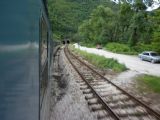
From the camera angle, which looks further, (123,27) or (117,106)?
(123,27)

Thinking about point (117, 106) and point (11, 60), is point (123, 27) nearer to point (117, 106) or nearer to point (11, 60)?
point (117, 106)

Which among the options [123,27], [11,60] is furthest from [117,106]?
[123,27]

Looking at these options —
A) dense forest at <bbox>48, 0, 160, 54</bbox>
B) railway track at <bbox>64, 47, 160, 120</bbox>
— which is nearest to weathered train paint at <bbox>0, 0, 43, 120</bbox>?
railway track at <bbox>64, 47, 160, 120</bbox>

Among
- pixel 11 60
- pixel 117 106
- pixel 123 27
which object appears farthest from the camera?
pixel 123 27

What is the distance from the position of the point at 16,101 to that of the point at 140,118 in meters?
7.80

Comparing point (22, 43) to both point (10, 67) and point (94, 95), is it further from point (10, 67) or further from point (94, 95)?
point (94, 95)

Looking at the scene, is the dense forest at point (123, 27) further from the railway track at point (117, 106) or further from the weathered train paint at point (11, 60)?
the weathered train paint at point (11, 60)

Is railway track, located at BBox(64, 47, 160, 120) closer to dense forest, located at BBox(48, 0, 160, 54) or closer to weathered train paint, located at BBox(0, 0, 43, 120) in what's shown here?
weathered train paint, located at BBox(0, 0, 43, 120)

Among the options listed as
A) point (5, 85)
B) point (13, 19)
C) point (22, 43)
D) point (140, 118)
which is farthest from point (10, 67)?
point (140, 118)

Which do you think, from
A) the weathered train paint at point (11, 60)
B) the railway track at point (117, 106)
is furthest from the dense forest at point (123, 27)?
the weathered train paint at point (11, 60)

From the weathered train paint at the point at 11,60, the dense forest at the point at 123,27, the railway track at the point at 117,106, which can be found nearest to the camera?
the weathered train paint at the point at 11,60

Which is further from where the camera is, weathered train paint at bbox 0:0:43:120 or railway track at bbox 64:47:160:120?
railway track at bbox 64:47:160:120

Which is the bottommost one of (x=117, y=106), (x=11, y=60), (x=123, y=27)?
(x=117, y=106)

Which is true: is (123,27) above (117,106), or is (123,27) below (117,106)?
above
